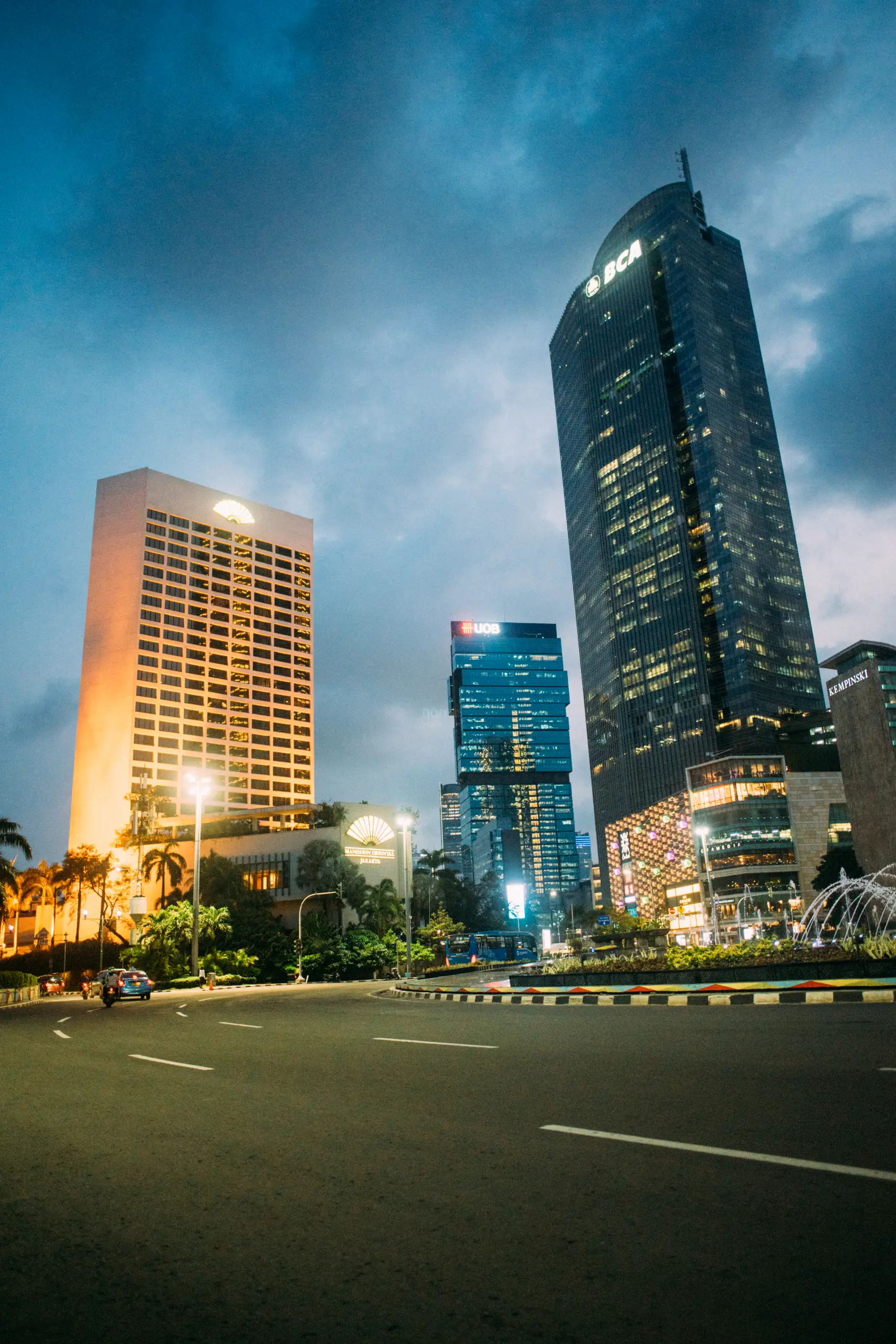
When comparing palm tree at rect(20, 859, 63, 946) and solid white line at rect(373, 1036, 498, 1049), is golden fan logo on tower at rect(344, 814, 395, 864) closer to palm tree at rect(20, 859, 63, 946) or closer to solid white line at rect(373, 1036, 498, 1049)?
palm tree at rect(20, 859, 63, 946)

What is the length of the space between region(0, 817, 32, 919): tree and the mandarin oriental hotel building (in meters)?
62.6

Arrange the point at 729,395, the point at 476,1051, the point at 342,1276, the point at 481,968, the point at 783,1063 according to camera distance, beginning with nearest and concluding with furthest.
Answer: the point at 342,1276, the point at 783,1063, the point at 476,1051, the point at 481,968, the point at 729,395

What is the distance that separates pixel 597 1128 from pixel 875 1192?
2.01 meters

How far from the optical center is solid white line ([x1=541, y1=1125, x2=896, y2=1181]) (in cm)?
413

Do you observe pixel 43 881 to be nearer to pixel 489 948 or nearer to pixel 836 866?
pixel 489 948

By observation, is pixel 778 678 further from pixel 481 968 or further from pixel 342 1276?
pixel 342 1276

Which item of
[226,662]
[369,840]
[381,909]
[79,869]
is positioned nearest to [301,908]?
[381,909]

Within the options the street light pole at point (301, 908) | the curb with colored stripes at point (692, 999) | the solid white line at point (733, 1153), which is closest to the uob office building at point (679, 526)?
the street light pole at point (301, 908)

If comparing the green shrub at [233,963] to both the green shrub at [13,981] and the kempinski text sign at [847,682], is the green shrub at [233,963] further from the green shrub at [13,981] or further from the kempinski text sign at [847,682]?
the kempinski text sign at [847,682]

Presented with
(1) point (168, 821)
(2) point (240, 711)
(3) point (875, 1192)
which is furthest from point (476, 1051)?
(2) point (240, 711)

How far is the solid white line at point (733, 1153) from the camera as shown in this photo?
413 cm

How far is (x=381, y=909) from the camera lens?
2923 inches

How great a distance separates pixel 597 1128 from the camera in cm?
546

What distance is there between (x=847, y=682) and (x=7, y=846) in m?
89.3
